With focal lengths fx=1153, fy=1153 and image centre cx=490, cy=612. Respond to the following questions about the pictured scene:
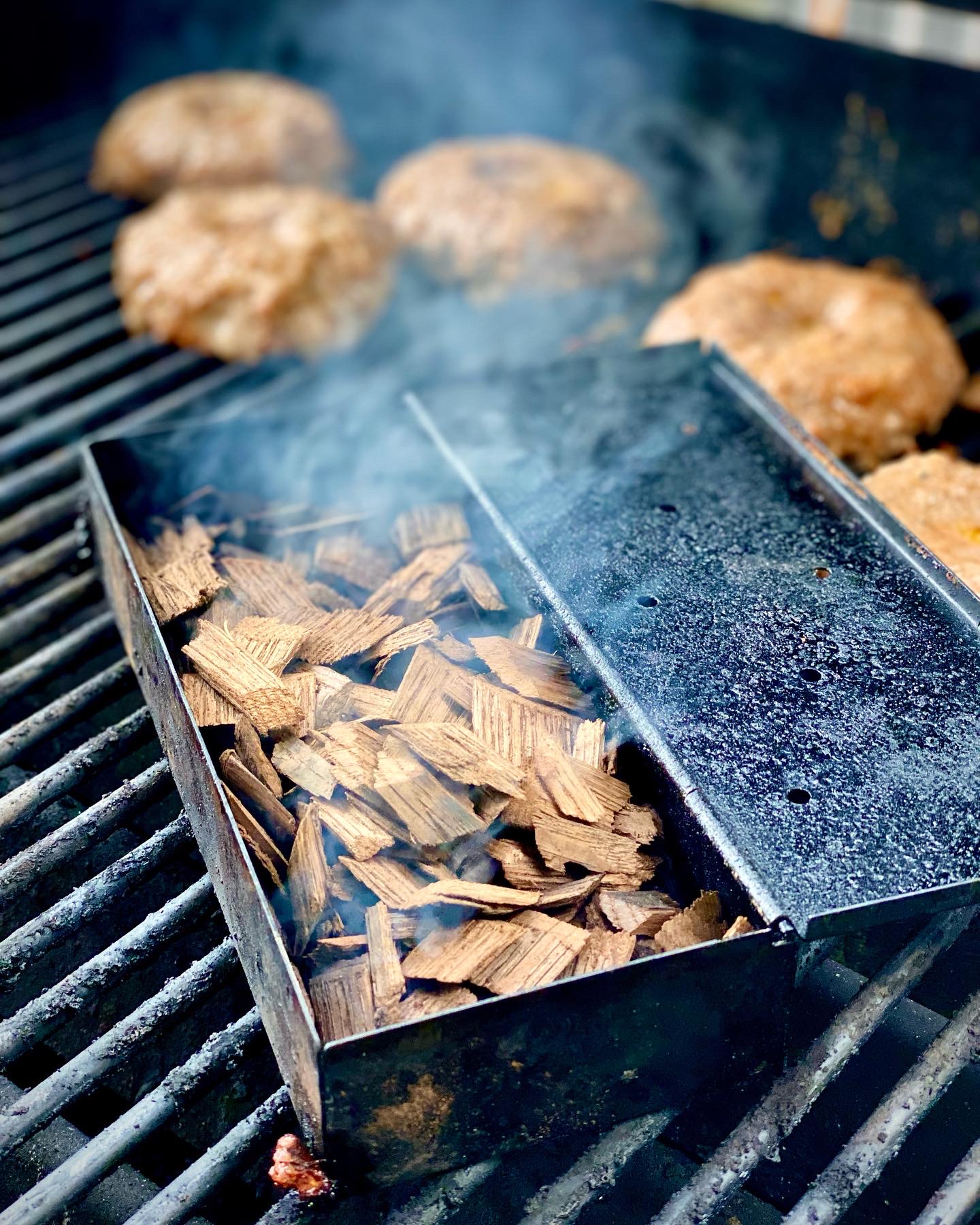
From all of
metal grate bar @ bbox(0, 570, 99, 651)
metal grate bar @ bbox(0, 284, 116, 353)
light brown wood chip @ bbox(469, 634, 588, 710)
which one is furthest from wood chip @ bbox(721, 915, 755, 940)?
metal grate bar @ bbox(0, 284, 116, 353)

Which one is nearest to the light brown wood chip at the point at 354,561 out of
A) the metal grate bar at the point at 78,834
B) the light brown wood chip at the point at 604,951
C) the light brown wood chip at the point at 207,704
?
the light brown wood chip at the point at 207,704

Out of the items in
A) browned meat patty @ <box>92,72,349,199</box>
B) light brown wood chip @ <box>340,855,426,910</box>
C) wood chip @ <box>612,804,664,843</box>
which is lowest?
wood chip @ <box>612,804,664,843</box>

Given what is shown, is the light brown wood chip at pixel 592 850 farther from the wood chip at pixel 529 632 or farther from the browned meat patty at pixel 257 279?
the browned meat patty at pixel 257 279

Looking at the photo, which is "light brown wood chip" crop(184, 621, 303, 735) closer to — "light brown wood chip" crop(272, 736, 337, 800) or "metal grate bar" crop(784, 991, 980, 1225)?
"light brown wood chip" crop(272, 736, 337, 800)

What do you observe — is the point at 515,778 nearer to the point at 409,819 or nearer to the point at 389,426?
the point at 409,819

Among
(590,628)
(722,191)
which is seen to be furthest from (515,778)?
(722,191)

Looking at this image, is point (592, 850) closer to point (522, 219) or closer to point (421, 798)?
point (421, 798)
